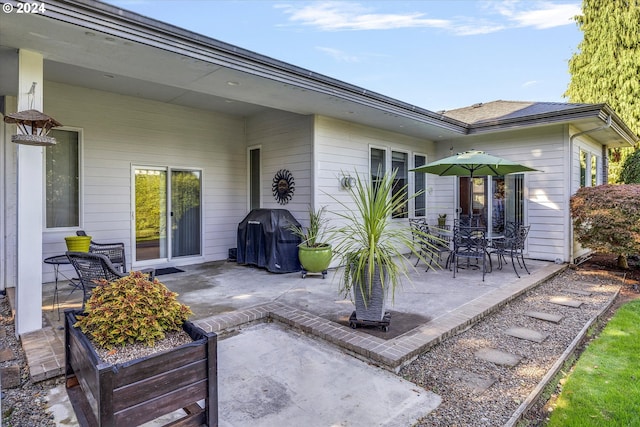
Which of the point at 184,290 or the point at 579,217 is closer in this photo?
the point at 184,290

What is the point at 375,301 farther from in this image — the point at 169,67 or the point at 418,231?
the point at 169,67

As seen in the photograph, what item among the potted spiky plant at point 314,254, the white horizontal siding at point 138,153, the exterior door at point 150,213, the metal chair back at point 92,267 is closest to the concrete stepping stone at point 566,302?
the potted spiky plant at point 314,254

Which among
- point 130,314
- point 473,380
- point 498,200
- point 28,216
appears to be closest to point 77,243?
point 28,216

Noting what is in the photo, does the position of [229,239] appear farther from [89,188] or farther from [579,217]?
[579,217]

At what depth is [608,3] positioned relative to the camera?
42.8ft

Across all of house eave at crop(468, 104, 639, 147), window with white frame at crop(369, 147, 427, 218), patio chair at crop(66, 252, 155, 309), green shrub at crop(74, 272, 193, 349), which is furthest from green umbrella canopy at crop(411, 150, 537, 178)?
green shrub at crop(74, 272, 193, 349)

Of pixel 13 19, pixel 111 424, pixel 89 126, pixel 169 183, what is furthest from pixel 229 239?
pixel 111 424

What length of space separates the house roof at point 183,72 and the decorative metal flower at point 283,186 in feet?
4.19

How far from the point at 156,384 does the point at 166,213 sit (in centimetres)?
547

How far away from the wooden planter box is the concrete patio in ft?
1.37

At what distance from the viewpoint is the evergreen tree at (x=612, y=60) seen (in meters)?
12.6

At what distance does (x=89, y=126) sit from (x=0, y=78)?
5.17 ft

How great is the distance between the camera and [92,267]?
10.3ft

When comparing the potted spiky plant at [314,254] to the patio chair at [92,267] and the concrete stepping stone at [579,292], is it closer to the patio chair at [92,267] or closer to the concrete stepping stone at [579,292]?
the patio chair at [92,267]
